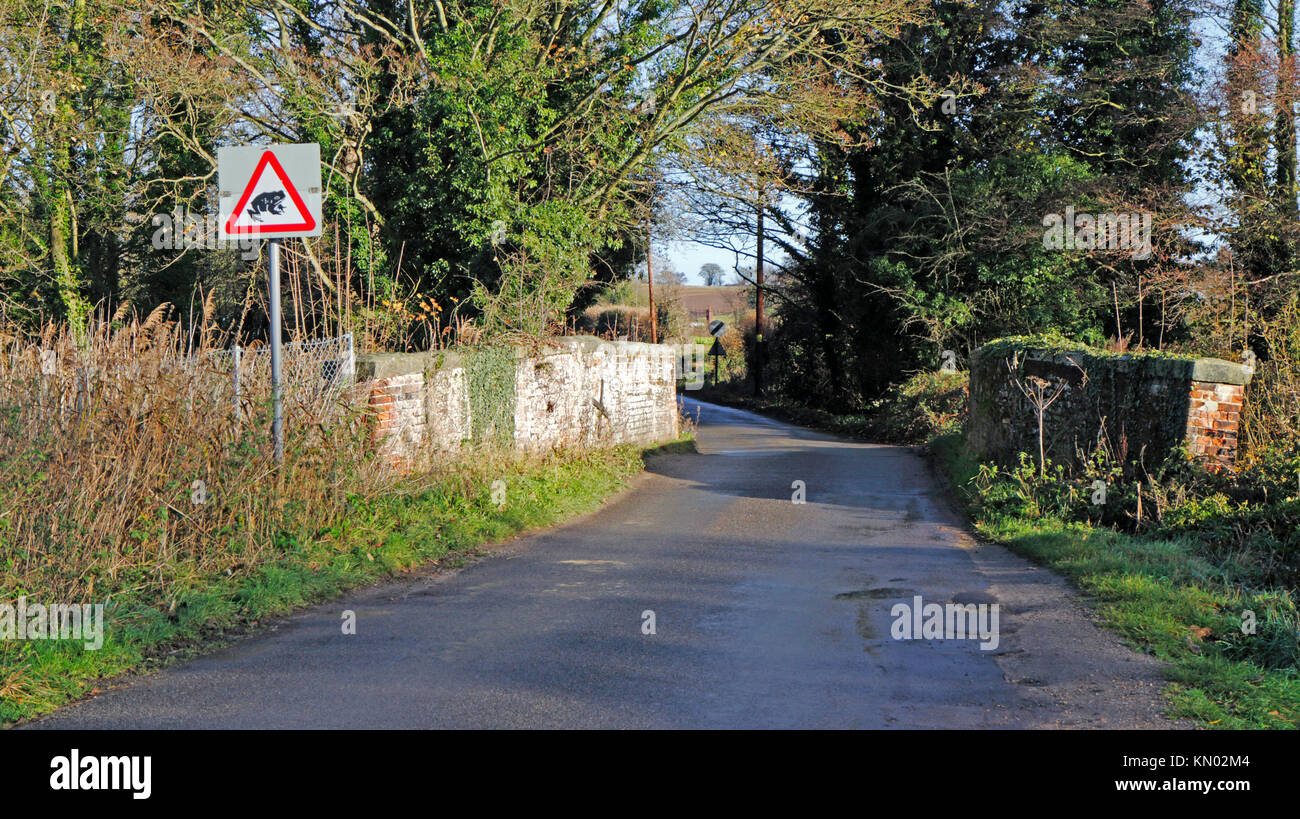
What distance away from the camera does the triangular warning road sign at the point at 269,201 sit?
28.8 feet

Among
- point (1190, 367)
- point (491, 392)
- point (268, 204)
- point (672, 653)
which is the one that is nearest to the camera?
point (672, 653)

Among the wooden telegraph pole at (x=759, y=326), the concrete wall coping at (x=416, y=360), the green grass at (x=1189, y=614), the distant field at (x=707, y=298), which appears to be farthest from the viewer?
the distant field at (x=707, y=298)

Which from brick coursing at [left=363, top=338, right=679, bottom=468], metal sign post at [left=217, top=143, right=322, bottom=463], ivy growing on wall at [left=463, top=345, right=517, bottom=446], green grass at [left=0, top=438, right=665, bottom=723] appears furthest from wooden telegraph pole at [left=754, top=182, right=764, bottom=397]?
metal sign post at [left=217, top=143, right=322, bottom=463]

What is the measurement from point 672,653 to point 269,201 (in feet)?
17.3

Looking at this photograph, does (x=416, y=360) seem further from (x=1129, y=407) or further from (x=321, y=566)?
(x=1129, y=407)

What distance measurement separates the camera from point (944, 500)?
1449cm

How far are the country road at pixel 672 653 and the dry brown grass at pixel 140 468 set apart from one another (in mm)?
1103

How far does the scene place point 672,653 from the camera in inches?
255

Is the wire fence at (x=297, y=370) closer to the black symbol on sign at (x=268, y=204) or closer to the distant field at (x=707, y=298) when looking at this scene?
the black symbol on sign at (x=268, y=204)

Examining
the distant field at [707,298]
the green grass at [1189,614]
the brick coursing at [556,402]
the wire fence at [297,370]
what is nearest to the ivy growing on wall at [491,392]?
the brick coursing at [556,402]

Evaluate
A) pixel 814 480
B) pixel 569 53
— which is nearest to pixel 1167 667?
pixel 814 480

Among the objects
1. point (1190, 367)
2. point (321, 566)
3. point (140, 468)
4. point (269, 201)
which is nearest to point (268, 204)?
point (269, 201)

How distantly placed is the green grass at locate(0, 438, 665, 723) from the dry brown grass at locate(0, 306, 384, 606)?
23 centimetres
